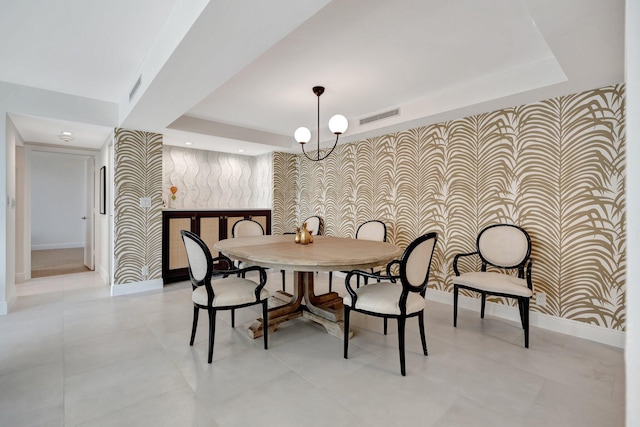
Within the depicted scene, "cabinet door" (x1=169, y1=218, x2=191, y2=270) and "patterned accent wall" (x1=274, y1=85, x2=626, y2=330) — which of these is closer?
"patterned accent wall" (x1=274, y1=85, x2=626, y2=330)

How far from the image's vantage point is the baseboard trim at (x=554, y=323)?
2432 mm

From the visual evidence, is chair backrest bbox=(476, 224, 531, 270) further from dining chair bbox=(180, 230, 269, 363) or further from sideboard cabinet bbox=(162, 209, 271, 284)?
sideboard cabinet bbox=(162, 209, 271, 284)

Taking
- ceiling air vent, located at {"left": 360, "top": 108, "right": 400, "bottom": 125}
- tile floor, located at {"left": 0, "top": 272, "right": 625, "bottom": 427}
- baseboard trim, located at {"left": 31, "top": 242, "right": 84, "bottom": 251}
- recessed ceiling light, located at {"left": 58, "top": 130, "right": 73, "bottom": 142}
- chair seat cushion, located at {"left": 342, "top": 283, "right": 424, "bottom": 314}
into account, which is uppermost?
ceiling air vent, located at {"left": 360, "top": 108, "right": 400, "bottom": 125}

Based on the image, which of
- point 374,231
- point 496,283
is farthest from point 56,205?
point 496,283

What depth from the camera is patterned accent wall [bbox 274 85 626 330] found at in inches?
97.5

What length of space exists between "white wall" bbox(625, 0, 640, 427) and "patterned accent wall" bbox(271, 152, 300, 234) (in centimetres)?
489

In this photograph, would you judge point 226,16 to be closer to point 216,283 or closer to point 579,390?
point 216,283

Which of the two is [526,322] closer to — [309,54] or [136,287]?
[309,54]

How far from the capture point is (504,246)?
2908 millimetres

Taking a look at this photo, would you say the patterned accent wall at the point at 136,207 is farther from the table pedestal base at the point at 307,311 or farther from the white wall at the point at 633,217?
the white wall at the point at 633,217

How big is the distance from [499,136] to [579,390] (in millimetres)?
2286

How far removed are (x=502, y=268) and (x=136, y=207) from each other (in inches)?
173

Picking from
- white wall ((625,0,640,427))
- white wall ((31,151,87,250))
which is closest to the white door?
white wall ((31,151,87,250))

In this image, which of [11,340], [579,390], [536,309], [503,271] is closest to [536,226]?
[503,271]
